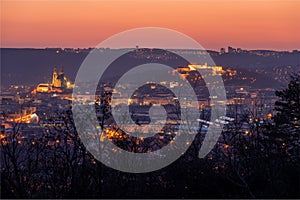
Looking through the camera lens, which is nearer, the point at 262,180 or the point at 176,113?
the point at 262,180

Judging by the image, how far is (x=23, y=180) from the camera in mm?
5902

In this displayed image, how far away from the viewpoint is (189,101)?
36.4 feet

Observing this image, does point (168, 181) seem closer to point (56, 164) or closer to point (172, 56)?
point (56, 164)

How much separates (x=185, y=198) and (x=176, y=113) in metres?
3.74

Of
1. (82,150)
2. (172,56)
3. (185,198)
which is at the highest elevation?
(172,56)

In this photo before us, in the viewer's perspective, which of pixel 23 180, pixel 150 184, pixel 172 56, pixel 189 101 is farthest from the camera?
pixel 172 56

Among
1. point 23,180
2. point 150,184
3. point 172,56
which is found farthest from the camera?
point 172,56

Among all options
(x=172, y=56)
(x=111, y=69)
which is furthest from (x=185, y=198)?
(x=172, y=56)

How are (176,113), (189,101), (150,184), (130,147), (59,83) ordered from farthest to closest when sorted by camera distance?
(59,83)
(189,101)
(176,113)
(130,147)
(150,184)

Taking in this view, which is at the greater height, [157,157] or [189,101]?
[189,101]

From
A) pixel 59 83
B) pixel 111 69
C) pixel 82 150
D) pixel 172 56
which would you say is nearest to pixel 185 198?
pixel 82 150

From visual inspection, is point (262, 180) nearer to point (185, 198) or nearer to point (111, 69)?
point (185, 198)

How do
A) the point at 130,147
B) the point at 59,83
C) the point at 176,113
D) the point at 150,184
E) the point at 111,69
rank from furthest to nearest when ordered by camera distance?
the point at 59,83 → the point at 111,69 → the point at 176,113 → the point at 130,147 → the point at 150,184

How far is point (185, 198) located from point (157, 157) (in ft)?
6.47
